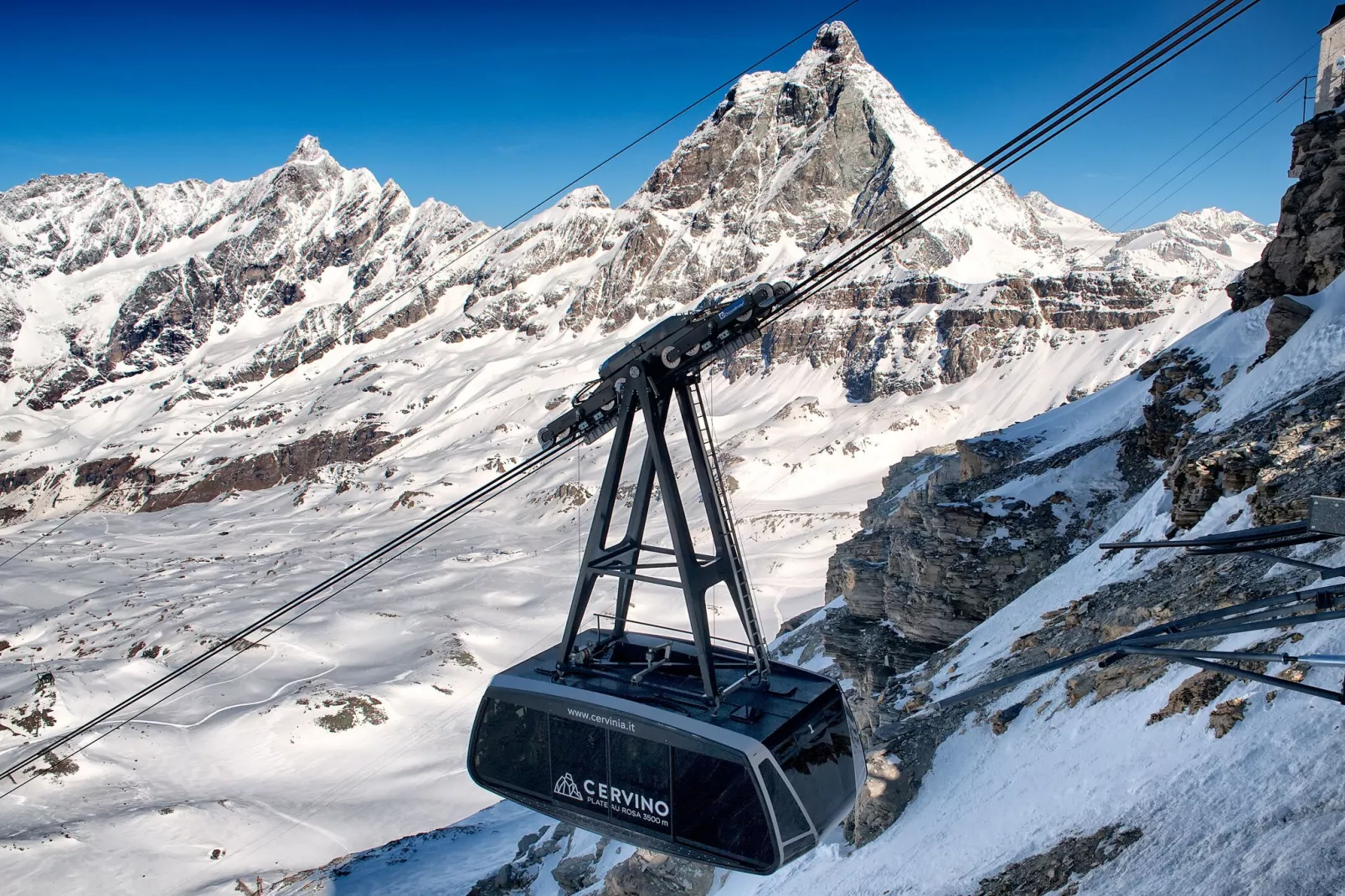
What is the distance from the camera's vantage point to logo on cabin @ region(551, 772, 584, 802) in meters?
11.7

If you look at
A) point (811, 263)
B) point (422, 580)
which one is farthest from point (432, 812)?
point (811, 263)

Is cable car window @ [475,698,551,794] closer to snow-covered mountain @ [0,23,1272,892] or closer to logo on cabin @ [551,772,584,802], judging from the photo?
logo on cabin @ [551,772,584,802]

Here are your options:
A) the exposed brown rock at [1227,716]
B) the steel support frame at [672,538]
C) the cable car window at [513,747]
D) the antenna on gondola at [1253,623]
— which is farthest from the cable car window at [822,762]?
the exposed brown rock at [1227,716]

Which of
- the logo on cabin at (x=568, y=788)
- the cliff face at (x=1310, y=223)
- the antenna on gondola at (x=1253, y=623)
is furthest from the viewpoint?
the cliff face at (x=1310, y=223)

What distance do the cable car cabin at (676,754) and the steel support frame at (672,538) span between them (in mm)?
517

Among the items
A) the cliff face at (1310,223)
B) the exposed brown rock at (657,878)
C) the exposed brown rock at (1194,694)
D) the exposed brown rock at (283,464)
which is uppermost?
the exposed brown rock at (283,464)

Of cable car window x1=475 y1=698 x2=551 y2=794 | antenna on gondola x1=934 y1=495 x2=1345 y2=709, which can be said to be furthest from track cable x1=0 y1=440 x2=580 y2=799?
antenna on gondola x1=934 y1=495 x2=1345 y2=709

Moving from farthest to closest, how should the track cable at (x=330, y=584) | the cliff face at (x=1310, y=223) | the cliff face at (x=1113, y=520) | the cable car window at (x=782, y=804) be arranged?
the cliff face at (x=1310, y=223) → the cliff face at (x=1113, y=520) → the track cable at (x=330, y=584) → the cable car window at (x=782, y=804)

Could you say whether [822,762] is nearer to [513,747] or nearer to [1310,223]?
[513,747]

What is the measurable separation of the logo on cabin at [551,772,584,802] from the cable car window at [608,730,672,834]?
1.72 ft

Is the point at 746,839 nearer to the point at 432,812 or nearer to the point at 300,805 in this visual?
the point at 432,812

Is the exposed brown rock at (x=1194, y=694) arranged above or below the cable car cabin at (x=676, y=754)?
below

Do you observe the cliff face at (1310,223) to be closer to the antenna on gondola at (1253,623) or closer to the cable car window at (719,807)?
the antenna on gondola at (1253,623)

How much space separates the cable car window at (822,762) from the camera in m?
10.4
